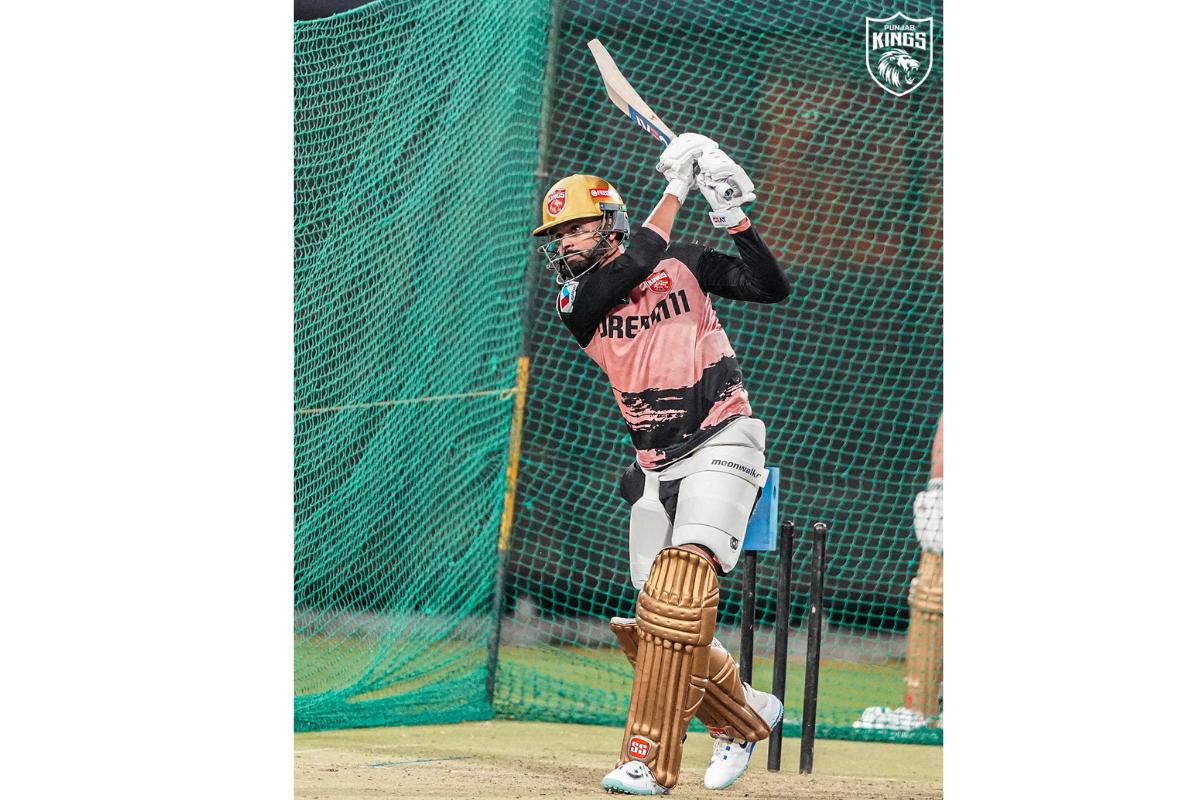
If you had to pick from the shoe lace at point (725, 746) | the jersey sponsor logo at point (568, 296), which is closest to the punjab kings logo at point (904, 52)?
the jersey sponsor logo at point (568, 296)

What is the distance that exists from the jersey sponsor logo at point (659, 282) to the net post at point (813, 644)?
919 millimetres

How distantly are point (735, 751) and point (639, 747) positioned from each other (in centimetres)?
42

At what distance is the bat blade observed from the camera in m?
4.34

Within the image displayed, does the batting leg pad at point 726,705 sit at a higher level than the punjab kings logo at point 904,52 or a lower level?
lower

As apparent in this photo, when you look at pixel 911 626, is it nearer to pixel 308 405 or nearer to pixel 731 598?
pixel 731 598

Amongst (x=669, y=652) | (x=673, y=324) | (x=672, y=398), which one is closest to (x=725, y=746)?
(x=669, y=652)

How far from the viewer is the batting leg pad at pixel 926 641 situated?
533 centimetres

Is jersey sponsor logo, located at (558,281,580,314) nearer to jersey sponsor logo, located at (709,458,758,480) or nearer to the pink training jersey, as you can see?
the pink training jersey

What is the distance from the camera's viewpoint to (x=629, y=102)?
14.5ft

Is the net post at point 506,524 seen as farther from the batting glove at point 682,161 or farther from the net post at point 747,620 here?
the batting glove at point 682,161

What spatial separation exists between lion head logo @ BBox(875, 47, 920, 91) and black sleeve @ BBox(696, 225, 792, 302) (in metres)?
1.17

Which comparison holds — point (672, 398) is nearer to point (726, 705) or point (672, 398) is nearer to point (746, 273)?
point (746, 273)

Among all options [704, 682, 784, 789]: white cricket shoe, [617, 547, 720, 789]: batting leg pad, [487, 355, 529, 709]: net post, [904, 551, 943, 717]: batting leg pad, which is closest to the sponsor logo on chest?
[617, 547, 720, 789]: batting leg pad

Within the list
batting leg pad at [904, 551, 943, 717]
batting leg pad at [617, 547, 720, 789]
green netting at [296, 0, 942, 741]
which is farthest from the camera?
batting leg pad at [904, 551, 943, 717]
